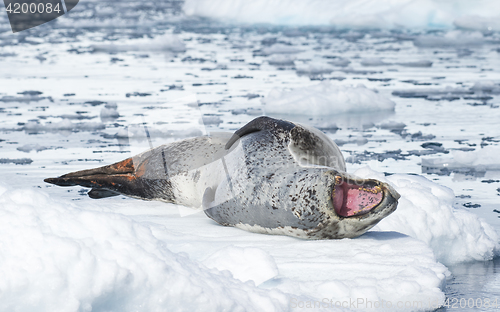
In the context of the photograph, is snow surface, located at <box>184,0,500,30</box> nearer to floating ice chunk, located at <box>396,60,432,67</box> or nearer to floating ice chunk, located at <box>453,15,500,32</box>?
floating ice chunk, located at <box>453,15,500,32</box>

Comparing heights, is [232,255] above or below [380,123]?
above

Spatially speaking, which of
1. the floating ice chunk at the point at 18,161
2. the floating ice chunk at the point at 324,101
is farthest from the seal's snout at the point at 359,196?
the floating ice chunk at the point at 324,101

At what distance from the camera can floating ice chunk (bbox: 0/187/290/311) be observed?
1739mm

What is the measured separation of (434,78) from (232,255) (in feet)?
27.2

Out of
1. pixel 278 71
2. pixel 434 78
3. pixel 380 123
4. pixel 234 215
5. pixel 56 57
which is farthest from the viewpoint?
pixel 56 57

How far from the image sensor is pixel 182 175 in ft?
12.5

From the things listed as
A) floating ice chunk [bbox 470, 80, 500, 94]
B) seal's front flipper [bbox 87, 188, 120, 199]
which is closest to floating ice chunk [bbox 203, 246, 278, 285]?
seal's front flipper [bbox 87, 188, 120, 199]

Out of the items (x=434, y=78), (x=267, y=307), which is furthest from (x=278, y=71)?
(x=267, y=307)

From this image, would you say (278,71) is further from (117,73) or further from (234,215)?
(234,215)

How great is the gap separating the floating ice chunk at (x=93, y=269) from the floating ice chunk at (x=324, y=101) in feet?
16.9

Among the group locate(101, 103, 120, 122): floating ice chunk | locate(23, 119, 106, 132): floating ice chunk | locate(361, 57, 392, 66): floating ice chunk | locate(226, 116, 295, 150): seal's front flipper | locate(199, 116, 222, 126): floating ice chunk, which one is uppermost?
locate(226, 116, 295, 150): seal's front flipper

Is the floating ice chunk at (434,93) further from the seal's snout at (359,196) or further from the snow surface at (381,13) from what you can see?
the snow surface at (381,13)

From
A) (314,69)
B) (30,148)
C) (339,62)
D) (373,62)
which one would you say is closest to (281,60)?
(339,62)

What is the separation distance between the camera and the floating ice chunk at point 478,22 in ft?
56.5
